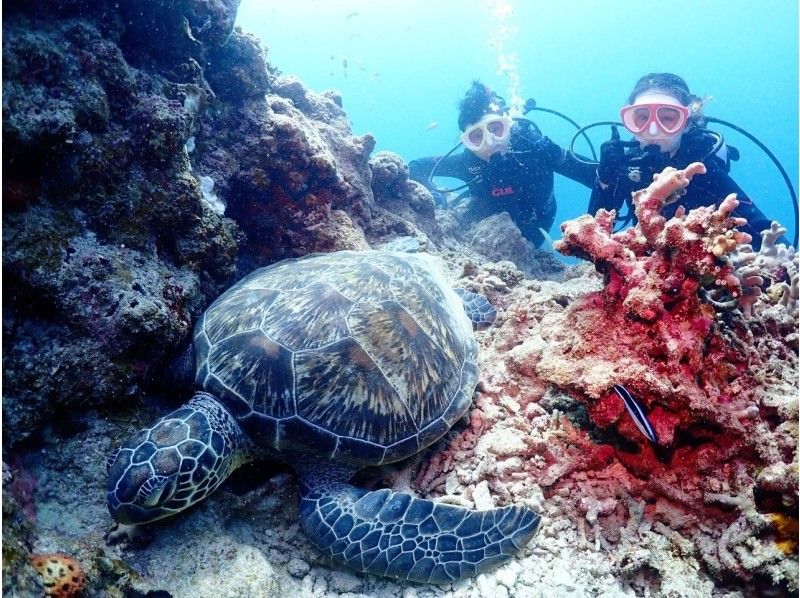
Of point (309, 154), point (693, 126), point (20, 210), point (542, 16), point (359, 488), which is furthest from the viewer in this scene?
point (542, 16)

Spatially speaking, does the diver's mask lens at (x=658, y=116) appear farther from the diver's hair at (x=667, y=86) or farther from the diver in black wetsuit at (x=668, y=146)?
the diver's hair at (x=667, y=86)

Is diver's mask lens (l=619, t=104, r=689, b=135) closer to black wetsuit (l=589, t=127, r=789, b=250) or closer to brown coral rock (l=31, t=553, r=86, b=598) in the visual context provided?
black wetsuit (l=589, t=127, r=789, b=250)

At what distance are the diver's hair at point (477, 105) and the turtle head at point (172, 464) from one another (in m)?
7.06

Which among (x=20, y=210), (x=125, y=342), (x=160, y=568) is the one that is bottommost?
(x=160, y=568)

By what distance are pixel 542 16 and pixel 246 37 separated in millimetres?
97710

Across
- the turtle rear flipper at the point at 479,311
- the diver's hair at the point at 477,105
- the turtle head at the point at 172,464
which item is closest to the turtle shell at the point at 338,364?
the turtle head at the point at 172,464

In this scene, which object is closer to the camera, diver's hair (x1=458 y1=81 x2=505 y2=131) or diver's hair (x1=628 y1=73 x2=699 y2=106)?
diver's hair (x1=628 y1=73 x2=699 y2=106)

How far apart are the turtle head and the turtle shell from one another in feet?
0.54

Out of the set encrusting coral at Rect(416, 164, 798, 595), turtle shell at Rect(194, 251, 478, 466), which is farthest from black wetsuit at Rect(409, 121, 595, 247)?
turtle shell at Rect(194, 251, 478, 466)

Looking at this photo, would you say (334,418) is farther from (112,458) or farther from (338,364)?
(112,458)

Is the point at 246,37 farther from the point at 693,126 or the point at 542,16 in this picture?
the point at 542,16

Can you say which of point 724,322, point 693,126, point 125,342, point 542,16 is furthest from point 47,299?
point 542,16

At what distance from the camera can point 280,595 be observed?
201 centimetres

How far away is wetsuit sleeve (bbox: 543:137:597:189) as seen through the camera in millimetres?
7129
